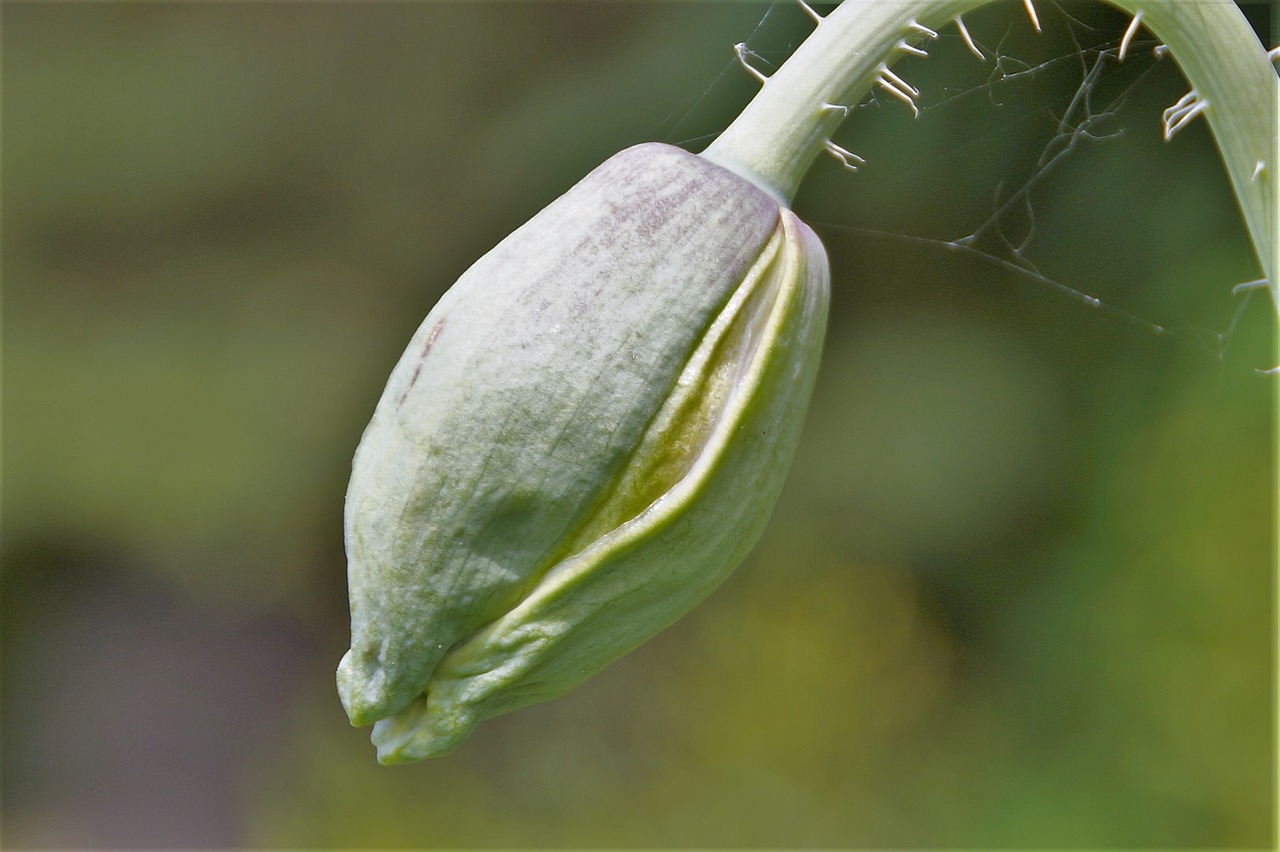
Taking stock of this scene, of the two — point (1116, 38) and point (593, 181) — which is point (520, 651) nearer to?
point (593, 181)

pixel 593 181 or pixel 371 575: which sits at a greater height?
pixel 593 181

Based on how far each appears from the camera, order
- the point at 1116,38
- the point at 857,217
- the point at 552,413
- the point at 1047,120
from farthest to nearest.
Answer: the point at 857,217 → the point at 1047,120 → the point at 1116,38 → the point at 552,413

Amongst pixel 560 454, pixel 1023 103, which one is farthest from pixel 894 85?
pixel 1023 103

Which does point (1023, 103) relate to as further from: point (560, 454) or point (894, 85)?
point (560, 454)

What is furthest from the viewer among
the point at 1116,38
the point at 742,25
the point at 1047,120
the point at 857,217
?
the point at 857,217

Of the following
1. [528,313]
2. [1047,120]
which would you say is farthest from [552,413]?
[1047,120]

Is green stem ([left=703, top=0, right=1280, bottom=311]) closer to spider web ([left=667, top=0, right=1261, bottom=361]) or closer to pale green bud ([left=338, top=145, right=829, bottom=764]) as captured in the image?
pale green bud ([left=338, top=145, right=829, bottom=764])

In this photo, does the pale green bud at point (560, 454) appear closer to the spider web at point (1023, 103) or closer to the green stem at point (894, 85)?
the green stem at point (894, 85)
